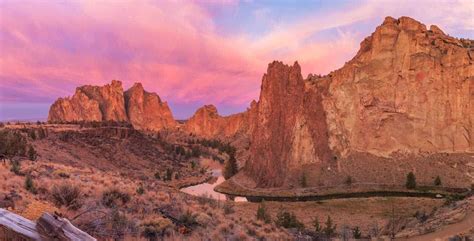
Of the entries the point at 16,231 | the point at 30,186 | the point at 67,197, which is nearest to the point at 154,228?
the point at 67,197

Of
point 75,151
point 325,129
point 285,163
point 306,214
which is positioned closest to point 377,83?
point 325,129

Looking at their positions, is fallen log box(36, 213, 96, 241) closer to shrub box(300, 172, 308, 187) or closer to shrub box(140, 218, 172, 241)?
shrub box(140, 218, 172, 241)

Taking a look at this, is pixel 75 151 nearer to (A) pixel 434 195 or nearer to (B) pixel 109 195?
(A) pixel 434 195

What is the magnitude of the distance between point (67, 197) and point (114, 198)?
1986 mm

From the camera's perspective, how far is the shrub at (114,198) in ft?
43.9

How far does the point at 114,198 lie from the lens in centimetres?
1380

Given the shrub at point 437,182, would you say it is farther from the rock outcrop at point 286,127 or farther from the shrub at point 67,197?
the shrub at point 67,197

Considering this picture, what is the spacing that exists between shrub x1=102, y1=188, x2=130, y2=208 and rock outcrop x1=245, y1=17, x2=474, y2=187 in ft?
235

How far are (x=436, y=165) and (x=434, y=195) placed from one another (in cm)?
1353

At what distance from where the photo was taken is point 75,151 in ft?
292

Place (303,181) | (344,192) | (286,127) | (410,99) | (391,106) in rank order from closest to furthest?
(344,192) → (303,181) → (410,99) → (391,106) → (286,127)

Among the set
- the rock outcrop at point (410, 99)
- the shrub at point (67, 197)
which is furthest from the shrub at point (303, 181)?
the shrub at point (67, 197)

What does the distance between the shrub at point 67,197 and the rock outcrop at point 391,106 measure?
7378 centimetres

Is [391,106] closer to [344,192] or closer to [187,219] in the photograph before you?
[344,192]
